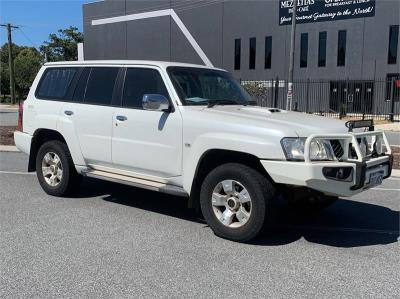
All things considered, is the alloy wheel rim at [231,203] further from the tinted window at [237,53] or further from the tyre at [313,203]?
the tinted window at [237,53]

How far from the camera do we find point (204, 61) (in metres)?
42.9

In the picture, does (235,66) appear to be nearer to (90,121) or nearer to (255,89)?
(255,89)

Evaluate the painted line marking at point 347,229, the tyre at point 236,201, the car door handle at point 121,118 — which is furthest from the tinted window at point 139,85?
the painted line marking at point 347,229

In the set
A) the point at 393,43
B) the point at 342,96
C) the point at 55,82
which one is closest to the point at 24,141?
the point at 55,82

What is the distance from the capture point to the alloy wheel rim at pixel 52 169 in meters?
7.06

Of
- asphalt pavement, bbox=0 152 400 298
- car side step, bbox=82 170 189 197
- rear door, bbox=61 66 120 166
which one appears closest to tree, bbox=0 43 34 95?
rear door, bbox=61 66 120 166

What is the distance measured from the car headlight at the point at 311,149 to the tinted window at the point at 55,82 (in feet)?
12.1

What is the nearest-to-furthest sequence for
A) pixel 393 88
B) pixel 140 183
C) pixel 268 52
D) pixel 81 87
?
1. pixel 140 183
2. pixel 81 87
3. pixel 393 88
4. pixel 268 52

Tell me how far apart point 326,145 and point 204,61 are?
38935 mm

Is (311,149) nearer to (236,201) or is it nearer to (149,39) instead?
(236,201)

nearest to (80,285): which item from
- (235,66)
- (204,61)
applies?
(235,66)

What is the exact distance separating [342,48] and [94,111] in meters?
30.0

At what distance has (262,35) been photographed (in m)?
37.8

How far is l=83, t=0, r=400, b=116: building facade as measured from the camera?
105 ft
